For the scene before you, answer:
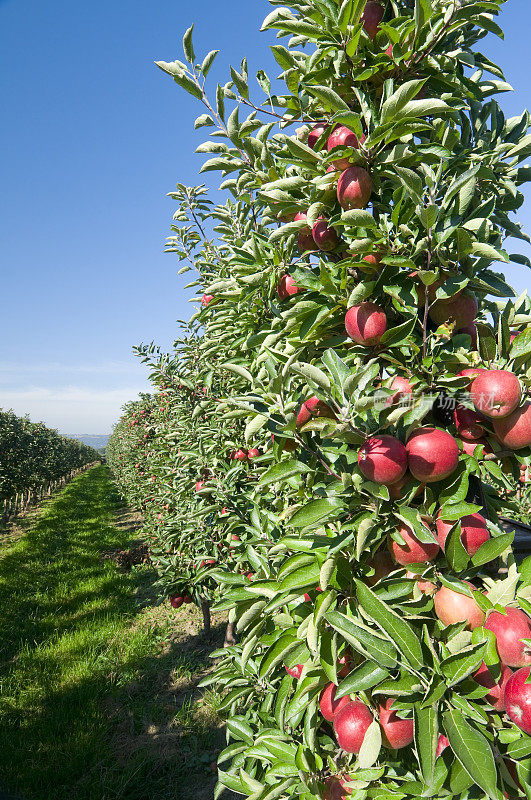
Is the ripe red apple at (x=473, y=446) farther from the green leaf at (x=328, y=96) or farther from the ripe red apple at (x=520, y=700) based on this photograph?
the green leaf at (x=328, y=96)

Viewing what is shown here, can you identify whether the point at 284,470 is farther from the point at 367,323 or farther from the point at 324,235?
the point at 324,235

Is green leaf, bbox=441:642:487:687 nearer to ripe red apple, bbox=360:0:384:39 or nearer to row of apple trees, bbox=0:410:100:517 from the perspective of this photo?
ripe red apple, bbox=360:0:384:39

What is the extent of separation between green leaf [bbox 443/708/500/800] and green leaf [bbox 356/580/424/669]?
12cm

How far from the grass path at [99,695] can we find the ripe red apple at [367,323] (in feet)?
12.5

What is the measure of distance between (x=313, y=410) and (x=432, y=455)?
41 centimetres

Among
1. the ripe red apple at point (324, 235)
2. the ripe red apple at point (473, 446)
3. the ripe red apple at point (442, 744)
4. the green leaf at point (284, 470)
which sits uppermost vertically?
the ripe red apple at point (324, 235)

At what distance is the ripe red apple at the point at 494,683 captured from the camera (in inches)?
36.0

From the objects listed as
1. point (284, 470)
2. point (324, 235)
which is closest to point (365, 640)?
point (284, 470)

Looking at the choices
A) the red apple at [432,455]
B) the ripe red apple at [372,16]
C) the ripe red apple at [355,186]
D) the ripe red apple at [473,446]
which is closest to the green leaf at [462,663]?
the red apple at [432,455]

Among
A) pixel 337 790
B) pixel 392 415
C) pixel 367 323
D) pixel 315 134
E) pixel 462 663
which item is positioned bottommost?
pixel 337 790

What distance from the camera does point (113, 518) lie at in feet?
49.6

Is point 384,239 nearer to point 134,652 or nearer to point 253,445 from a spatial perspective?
point 253,445

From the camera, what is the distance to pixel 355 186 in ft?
3.93

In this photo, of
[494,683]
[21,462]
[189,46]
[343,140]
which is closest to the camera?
[494,683]
